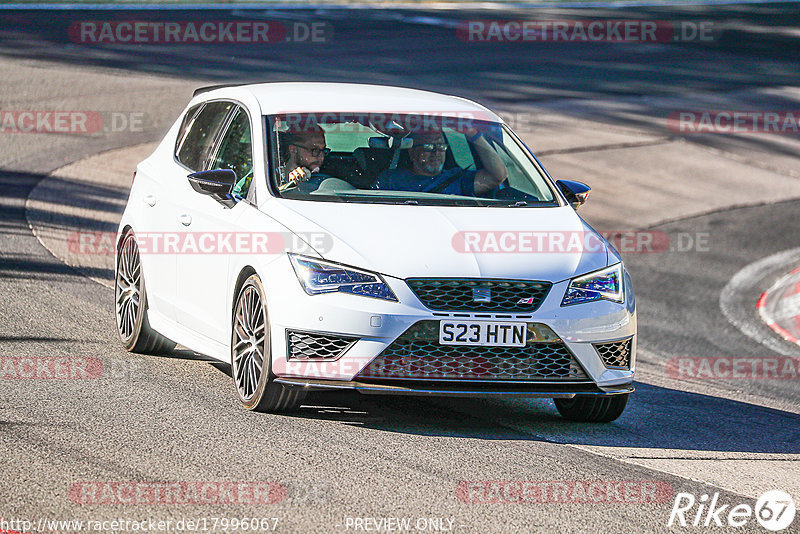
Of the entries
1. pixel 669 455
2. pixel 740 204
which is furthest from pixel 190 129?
pixel 740 204

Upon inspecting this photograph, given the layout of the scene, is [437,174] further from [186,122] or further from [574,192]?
[186,122]

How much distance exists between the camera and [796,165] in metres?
21.2

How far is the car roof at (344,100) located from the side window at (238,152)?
0.18m

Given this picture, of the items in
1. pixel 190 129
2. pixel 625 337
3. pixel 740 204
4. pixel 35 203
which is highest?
pixel 190 129

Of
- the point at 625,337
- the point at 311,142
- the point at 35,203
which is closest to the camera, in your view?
the point at 625,337

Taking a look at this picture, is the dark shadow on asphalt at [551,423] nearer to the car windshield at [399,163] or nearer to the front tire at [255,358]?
the front tire at [255,358]

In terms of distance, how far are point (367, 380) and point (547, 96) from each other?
57.9 ft

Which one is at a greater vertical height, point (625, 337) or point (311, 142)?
point (311, 142)

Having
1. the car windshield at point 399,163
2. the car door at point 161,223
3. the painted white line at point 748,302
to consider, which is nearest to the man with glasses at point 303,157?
the car windshield at point 399,163

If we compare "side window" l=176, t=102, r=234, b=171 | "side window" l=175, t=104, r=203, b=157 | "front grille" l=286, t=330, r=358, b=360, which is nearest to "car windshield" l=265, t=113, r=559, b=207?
"side window" l=176, t=102, r=234, b=171

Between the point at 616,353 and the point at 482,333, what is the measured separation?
92 cm

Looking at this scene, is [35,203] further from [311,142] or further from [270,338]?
[270,338]

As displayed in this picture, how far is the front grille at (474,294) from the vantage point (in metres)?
6.77

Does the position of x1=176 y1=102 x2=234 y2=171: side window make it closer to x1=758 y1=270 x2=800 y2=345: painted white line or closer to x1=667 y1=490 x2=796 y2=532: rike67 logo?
x1=667 y1=490 x2=796 y2=532: rike67 logo
